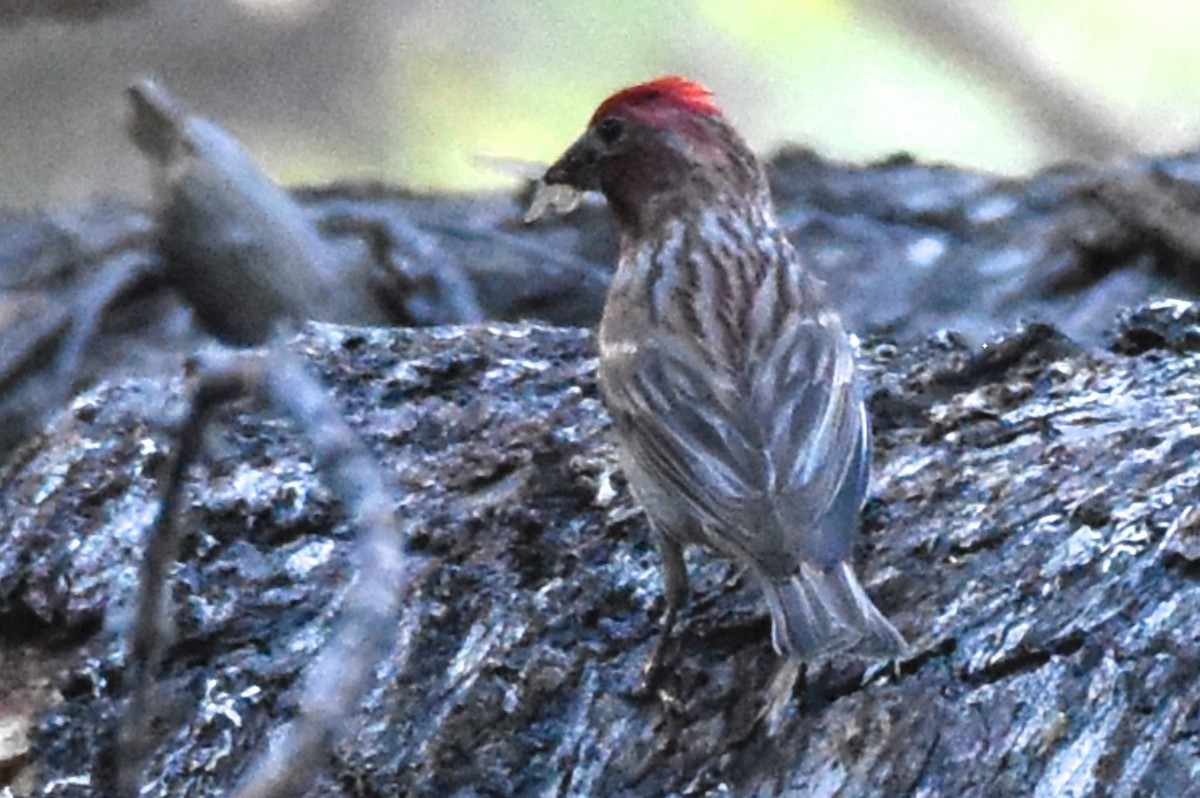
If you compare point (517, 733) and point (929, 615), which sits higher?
point (929, 615)

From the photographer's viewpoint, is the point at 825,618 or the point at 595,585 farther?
the point at 595,585

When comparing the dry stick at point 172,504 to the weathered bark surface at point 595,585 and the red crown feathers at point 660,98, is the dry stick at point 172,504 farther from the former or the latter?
the red crown feathers at point 660,98

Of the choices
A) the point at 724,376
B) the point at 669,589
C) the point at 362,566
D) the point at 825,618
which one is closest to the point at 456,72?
the point at 724,376

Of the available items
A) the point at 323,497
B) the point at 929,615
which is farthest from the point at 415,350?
the point at 929,615

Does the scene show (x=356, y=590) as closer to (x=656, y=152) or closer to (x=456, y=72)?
(x=656, y=152)

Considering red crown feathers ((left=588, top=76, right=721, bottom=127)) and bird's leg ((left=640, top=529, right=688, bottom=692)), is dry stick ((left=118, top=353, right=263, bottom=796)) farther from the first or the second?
red crown feathers ((left=588, top=76, right=721, bottom=127))

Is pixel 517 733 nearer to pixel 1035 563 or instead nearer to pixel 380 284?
pixel 1035 563

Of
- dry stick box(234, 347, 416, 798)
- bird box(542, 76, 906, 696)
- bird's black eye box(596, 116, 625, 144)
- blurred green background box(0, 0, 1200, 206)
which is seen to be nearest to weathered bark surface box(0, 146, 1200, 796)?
bird box(542, 76, 906, 696)
